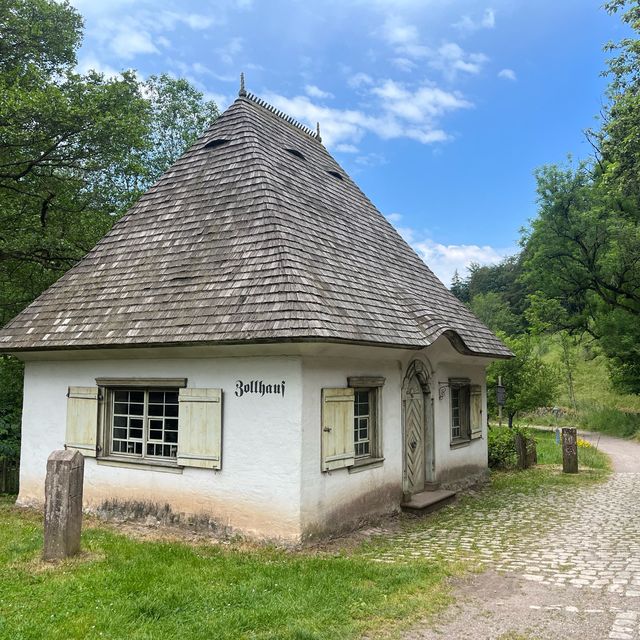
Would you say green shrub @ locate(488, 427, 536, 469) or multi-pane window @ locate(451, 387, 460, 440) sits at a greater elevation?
multi-pane window @ locate(451, 387, 460, 440)

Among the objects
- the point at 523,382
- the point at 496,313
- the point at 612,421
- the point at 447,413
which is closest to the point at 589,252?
the point at 523,382

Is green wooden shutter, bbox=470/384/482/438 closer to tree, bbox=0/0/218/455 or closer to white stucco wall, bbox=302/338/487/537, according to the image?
white stucco wall, bbox=302/338/487/537

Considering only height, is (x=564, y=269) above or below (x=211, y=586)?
above

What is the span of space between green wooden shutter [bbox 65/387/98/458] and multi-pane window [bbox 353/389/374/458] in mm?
4123

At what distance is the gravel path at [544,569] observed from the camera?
16.1ft

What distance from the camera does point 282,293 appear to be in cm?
768

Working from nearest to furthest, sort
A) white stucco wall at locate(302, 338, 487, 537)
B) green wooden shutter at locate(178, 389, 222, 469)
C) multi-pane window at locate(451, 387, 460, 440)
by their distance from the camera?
white stucco wall at locate(302, 338, 487, 537) < green wooden shutter at locate(178, 389, 222, 469) < multi-pane window at locate(451, 387, 460, 440)

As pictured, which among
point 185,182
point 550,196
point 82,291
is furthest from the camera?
point 550,196

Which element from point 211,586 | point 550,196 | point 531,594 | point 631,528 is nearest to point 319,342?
point 211,586

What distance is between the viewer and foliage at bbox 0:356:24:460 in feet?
37.3

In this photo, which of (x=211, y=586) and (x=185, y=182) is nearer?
(x=211, y=586)

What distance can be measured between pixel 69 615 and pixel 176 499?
345cm

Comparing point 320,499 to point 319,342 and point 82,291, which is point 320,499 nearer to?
point 319,342

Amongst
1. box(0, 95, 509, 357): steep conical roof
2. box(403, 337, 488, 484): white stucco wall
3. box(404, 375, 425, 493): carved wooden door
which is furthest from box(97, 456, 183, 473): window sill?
box(403, 337, 488, 484): white stucco wall
